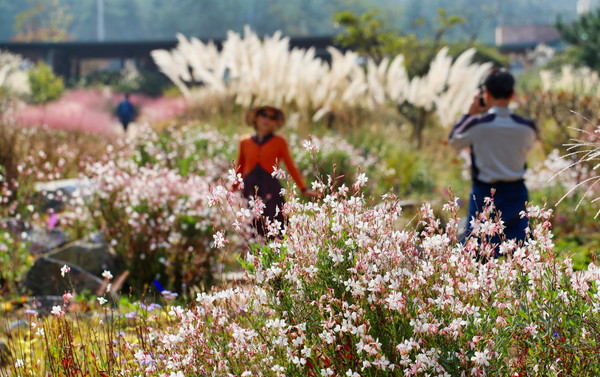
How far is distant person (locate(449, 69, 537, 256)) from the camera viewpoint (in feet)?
18.0

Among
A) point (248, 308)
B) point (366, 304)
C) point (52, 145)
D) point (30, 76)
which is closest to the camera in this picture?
point (366, 304)

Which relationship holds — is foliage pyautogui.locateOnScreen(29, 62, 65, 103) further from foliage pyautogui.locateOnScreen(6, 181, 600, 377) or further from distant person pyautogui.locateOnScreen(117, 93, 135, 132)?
foliage pyautogui.locateOnScreen(6, 181, 600, 377)

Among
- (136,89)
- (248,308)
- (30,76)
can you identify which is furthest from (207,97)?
(136,89)

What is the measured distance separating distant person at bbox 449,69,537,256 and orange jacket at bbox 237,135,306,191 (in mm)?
1610

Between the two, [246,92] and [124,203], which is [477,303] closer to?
[124,203]

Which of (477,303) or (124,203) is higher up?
(477,303)

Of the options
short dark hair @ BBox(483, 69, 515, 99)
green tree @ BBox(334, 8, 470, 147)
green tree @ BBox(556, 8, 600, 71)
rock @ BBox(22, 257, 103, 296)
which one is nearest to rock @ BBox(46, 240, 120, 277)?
rock @ BBox(22, 257, 103, 296)

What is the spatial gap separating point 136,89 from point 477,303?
39545 mm

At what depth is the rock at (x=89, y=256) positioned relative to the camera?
6770 millimetres

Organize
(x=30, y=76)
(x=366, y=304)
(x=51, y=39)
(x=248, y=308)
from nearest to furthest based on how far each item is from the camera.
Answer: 1. (x=366, y=304)
2. (x=248, y=308)
3. (x=30, y=76)
4. (x=51, y=39)

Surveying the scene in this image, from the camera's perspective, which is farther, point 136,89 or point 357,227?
point 136,89

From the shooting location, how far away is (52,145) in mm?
11547

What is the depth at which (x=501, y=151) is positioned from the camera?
→ 217 inches

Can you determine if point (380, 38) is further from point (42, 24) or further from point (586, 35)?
point (42, 24)
